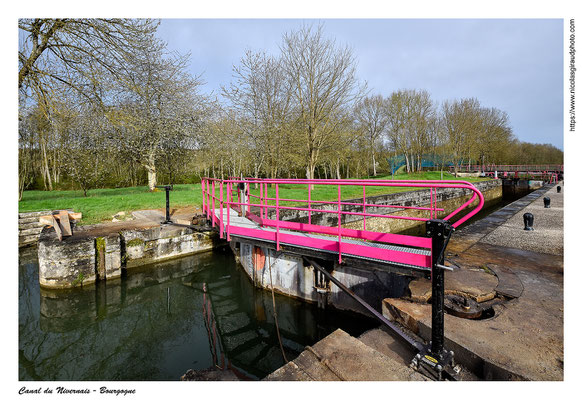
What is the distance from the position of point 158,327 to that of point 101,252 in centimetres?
269

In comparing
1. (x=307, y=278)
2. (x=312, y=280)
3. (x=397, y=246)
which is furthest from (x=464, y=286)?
(x=307, y=278)

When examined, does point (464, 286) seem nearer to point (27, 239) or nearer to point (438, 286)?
point (438, 286)

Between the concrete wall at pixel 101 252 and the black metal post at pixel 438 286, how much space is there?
7.00m

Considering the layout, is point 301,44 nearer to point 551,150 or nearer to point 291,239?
point 291,239

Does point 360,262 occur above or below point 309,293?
above

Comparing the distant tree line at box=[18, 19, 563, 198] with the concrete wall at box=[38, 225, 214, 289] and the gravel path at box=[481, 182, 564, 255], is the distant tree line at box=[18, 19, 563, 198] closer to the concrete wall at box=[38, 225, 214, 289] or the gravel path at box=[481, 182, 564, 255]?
the concrete wall at box=[38, 225, 214, 289]

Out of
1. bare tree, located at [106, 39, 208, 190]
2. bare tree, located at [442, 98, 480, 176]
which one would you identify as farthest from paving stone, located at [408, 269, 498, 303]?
bare tree, located at [442, 98, 480, 176]

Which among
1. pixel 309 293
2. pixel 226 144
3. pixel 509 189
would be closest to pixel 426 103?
pixel 509 189

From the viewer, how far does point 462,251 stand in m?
5.45

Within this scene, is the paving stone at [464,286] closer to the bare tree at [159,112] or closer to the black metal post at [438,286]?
the black metal post at [438,286]

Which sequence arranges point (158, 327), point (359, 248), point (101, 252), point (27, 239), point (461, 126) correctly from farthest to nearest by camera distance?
point (461, 126) → point (27, 239) → point (101, 252) → point (158, 327) → point (359, 248)

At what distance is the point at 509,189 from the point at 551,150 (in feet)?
82.0

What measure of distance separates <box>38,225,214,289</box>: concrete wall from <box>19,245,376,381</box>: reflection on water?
0.31m

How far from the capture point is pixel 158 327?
507 centimetres
